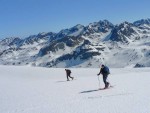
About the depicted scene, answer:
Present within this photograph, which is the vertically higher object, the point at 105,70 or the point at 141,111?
the point at 105,70

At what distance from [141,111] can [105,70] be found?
10.7 m

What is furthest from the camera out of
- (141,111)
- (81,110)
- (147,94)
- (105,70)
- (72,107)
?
(105,70)

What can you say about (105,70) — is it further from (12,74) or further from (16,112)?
(12,74)

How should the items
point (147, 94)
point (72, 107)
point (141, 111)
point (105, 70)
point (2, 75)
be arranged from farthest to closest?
1. point (2, 75)
2. point (105, 70)
3. point (147, 94)
4. point (72, 107)
5. point (141, 111)

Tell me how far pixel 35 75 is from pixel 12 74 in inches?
143

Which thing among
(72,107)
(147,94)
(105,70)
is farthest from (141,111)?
(105,70)

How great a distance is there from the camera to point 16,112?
1558 cm

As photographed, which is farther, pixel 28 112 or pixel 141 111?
pixel 28 112

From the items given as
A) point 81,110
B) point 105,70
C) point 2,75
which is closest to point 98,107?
point 81,110

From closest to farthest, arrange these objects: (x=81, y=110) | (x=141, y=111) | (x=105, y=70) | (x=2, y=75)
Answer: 1. (x=141, y=111)
2. (x=81, y=110)
3. (x=105, y=70)
4. (x=2, y=75)

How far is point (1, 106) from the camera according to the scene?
18359mm

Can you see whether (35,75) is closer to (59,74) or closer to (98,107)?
(59,74)

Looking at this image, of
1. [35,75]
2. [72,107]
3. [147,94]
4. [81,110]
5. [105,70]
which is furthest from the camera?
[35,75]

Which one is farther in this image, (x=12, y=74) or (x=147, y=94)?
(x=12, y=74)
